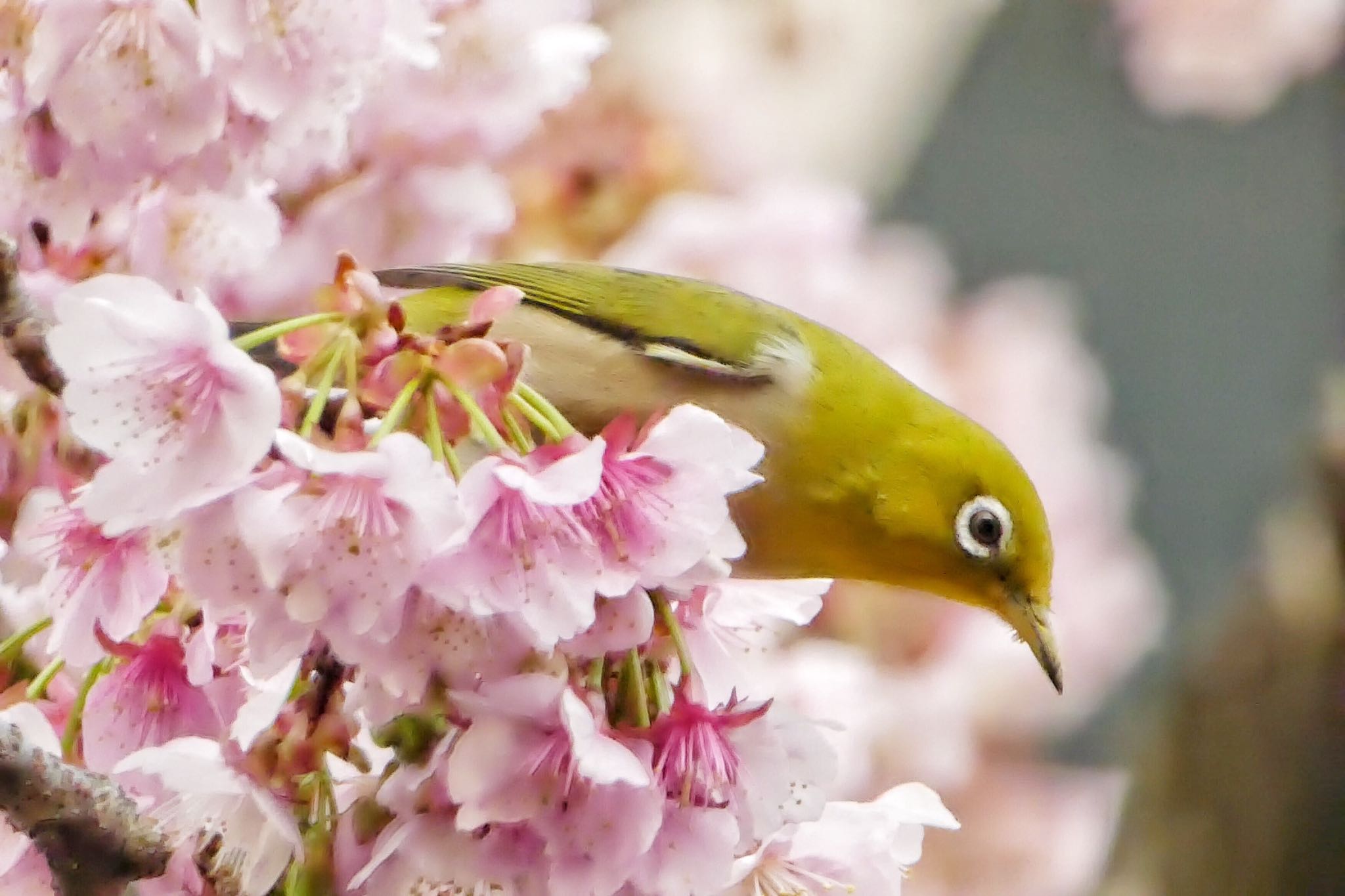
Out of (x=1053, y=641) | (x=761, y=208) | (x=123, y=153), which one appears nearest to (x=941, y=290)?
(x=761, y=208)

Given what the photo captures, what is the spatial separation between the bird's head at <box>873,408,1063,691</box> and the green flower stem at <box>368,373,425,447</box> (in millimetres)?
677

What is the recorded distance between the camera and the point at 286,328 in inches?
33.7

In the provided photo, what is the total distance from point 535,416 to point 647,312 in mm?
636

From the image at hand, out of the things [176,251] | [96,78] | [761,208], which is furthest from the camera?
[761,208]

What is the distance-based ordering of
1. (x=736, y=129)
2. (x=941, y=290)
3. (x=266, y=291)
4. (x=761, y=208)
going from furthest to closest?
1. (x=941, y=290)
2. (x=736, y=129)
3. (x=761, y=208)
4. (x=266, y=291)

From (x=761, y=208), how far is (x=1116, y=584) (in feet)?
4.79

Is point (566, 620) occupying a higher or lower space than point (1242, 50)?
higher

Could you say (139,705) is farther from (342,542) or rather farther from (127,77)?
(127,77)

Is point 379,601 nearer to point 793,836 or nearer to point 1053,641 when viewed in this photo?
point 793,836

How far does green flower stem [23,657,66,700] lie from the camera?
985mm

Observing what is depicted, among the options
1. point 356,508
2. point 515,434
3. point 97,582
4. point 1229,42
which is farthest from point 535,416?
point 1229,42

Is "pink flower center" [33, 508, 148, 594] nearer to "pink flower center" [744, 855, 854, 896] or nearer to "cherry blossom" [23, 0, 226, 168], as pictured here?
"cherry blossom" [23, 0, 226, 168]

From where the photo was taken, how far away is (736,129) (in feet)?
10.9

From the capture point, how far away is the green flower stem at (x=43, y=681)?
0.98m
